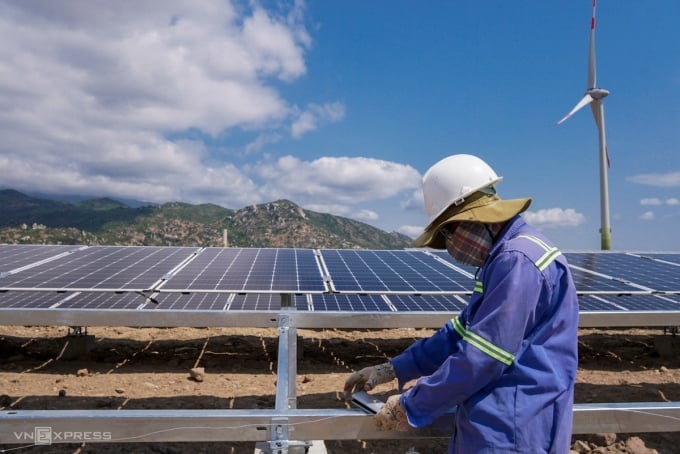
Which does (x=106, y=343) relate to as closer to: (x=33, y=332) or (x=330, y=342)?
(x=33, y=332)

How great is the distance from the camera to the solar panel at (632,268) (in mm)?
10395

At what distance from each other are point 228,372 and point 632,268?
32.6 feet

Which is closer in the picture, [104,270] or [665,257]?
[104,270]

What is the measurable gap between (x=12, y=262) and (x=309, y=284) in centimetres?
691

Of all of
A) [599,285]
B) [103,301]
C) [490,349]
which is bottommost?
[103,301]

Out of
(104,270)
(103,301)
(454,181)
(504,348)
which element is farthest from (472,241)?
(104,270)

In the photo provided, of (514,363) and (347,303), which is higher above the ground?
(514,363)

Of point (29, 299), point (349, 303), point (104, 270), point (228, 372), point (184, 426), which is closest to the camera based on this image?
point (184, 426)

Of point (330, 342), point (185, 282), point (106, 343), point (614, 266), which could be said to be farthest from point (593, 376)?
point (106, 343)

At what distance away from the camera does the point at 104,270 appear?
1049 centimetres

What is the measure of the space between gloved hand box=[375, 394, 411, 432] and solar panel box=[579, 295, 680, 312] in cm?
617

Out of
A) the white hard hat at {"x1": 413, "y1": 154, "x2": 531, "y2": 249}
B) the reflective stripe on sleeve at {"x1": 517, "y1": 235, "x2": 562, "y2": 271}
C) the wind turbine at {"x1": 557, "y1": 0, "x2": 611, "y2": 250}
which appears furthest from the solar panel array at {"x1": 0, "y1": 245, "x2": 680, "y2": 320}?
the wind turbine at {"x1": 557, "y1": 0, "x2": 611, "y2": 250}

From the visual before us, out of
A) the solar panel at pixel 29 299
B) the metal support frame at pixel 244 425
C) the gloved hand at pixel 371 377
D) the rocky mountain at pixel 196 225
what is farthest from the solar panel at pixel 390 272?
Result: the rocky mountain at pixel 196 225

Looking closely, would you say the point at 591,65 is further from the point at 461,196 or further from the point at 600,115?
the point at 461,196
